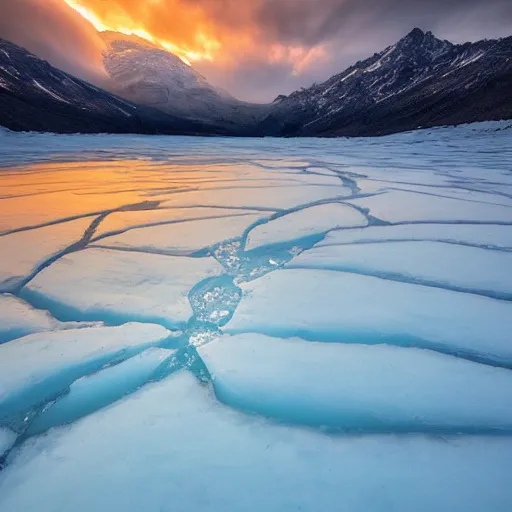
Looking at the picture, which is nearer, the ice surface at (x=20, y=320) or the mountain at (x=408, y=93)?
the ice surface at (x=20, y=320)

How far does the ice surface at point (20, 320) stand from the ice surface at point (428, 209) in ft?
6.34

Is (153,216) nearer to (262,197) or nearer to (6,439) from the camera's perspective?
(262,197)

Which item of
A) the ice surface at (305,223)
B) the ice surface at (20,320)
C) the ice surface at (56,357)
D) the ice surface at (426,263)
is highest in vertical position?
the ice surface at (426,263)

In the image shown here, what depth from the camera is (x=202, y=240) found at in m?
1.82

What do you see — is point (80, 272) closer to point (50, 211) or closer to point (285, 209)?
point (50, 211)

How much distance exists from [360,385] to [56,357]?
2.63ft

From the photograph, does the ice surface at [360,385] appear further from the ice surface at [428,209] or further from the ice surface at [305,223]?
the ice surface at [428,209]

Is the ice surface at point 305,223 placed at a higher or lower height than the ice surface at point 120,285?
higher

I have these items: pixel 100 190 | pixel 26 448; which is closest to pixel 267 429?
pixel 26 448

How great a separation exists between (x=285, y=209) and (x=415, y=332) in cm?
156

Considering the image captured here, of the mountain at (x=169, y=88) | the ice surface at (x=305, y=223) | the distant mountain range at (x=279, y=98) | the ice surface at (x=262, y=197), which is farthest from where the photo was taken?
the mountain at (x=169, y=88)

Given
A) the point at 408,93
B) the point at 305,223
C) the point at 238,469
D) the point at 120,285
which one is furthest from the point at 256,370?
the point at 408,93

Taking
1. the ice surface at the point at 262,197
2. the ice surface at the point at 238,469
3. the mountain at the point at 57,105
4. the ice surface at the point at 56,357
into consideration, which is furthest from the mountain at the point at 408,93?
the ice surface at the point at 56,357

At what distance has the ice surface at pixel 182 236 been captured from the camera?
174 centimetres
